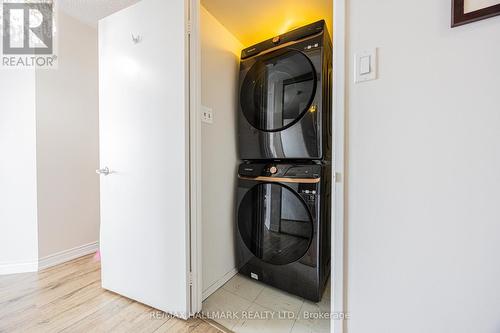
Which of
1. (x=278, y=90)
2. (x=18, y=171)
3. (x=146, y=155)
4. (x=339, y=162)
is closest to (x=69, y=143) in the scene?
(x=18, y=171)

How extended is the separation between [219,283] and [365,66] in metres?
1.63

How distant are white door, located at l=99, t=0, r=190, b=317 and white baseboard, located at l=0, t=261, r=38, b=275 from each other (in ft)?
2.78

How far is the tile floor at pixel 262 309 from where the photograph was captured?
115cm

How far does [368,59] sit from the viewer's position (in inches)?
30.6

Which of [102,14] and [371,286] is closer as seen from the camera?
[371,286]

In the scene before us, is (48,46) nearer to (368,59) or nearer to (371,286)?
(368,59)

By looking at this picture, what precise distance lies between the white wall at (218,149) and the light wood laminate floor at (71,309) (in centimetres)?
36

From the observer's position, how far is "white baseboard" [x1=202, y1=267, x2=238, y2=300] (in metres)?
1.42

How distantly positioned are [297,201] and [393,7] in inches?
41.2

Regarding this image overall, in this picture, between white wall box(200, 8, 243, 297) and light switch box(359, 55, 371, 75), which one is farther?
white wall box(200, 8, 243, 297)

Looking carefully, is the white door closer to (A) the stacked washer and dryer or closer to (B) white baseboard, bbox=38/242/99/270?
(A) the stacked washer and dryer

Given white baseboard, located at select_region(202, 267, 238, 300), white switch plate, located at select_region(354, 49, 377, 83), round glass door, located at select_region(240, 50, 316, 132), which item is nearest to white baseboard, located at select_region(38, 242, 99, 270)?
white baseboard, located at select_region(202, 267, 238, 300)

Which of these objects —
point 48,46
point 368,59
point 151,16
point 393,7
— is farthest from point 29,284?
point 393,7

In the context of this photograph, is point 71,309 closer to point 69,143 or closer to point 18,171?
point 18,171
